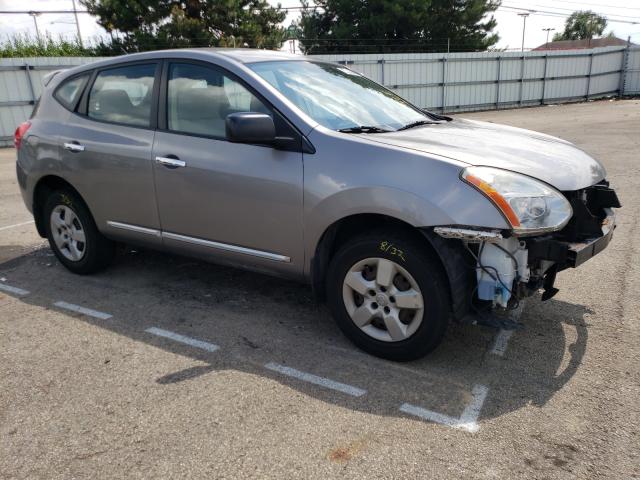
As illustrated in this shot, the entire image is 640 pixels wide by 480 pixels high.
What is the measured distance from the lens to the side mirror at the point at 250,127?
327cm

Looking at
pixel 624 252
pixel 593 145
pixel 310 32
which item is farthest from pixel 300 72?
pixel 310 32

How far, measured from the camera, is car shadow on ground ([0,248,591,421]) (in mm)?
3041

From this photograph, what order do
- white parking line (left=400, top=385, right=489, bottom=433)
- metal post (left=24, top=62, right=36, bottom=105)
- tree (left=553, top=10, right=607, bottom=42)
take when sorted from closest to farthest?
white parking line (left=400, top=385, right=489, bottom=433) → metal post (left=24, top=62, right=36, bottom=105) → tree (left=553, top=10, right=607, bottom=42)

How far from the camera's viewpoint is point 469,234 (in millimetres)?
2883

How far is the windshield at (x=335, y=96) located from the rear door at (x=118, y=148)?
1020 mm

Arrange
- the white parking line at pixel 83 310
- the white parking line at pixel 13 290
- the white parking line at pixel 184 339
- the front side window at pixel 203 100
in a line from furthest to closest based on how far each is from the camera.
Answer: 1. the white parking line at pixel 13 290
2. the white parking line at pixel 83 310
3. the front side window at pixel 203 100
4. the white parking line at pixel 184 339

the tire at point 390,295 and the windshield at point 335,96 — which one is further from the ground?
the windshield at point 335,96

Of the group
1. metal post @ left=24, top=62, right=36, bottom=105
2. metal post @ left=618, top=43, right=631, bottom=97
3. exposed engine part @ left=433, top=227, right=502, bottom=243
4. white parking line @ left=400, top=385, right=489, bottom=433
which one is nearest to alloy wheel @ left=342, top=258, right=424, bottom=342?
exposed engine part @ left=433, top=227, right=502, bottom=243

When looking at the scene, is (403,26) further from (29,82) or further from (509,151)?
(509,151)

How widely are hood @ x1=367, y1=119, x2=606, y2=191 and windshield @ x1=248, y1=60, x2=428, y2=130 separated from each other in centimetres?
30

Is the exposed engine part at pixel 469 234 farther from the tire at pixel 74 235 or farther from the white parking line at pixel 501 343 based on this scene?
the tire at pixel 74 235

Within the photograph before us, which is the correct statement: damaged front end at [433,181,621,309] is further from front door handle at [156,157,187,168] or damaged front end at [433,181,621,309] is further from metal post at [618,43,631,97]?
metal post at [618,43,631,97]

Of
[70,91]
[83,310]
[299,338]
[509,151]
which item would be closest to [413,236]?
[509,151]

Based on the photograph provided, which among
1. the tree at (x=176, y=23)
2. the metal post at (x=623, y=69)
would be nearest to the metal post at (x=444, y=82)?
the tree at (x=176, y=23)
